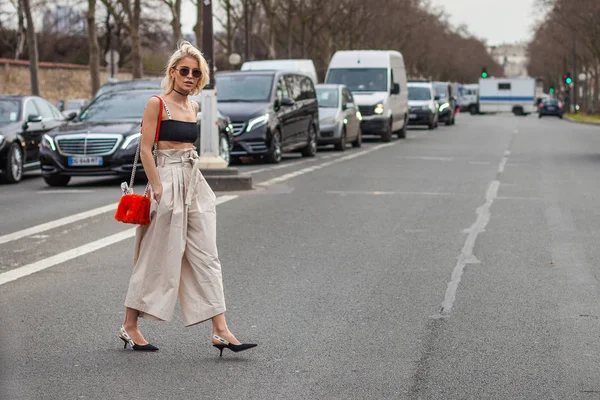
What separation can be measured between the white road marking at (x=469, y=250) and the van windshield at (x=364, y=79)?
17.4 m

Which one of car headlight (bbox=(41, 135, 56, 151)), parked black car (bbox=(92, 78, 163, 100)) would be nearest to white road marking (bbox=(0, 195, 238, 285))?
car headlight (bbox=(41, 135, 56, 151))

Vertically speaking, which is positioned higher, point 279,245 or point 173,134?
point 173,134

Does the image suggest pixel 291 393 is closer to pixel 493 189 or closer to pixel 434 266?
pixel 434 266

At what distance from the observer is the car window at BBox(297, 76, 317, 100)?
25.8 meters

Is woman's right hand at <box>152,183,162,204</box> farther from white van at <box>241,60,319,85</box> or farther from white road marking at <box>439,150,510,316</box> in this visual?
white van at <box>241,60,319,85</box>

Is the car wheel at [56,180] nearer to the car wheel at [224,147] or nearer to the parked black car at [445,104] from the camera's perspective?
the car wheel at [224,147]

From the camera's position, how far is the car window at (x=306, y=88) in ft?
84.6

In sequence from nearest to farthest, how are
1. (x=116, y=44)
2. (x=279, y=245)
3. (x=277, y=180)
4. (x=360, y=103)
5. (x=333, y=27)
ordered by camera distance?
(x=279, y=245) < (x=277, y=180) < (x=360, y=103) < (x=333, y=27) < (x=116, y=44)

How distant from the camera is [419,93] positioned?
47.7 m

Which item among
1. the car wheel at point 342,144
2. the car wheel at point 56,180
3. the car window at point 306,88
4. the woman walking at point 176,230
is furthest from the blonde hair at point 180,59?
the car wheel at point 342,144

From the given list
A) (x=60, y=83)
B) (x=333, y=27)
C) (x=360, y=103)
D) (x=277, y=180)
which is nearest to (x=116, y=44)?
(x=333, y=27)

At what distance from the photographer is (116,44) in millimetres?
87125

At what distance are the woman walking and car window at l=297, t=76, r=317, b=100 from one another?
19194 mm

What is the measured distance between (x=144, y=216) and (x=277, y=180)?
12526 millimetres
